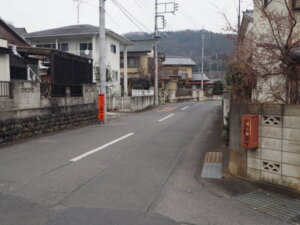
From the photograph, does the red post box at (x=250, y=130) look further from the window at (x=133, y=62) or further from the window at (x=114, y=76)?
the window at (x=133, y=62)

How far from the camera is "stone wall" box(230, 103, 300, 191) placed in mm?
4773

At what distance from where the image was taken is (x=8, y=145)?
9.64 metres

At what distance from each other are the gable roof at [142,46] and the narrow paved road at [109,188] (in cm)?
3463

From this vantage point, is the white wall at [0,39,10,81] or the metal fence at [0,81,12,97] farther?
the white wall at [0,39,10,81]

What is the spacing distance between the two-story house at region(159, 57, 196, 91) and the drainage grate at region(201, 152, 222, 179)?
132 ft

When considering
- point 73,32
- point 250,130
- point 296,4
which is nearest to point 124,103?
point 73,32

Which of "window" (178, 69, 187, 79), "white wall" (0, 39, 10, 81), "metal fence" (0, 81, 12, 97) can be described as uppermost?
"window" (178, 69, 187, 79)

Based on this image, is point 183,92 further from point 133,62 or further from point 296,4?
point 296,4

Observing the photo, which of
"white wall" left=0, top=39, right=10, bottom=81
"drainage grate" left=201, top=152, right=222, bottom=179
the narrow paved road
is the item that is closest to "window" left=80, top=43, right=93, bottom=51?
"white wall" left=0, top=39, right=10, bottom=81

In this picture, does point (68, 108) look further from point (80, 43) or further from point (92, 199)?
point (80, 43)

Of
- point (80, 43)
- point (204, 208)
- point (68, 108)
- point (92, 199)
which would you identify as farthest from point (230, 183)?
point (80, 43)

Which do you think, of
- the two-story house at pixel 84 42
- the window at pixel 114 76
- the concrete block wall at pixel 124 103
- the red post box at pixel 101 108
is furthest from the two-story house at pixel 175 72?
the red post box at pixel 101 108

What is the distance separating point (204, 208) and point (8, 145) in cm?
785

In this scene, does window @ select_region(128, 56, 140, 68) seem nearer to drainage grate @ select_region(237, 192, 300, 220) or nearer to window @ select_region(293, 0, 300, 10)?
window @ select_region(293, 0, 300, 10)
